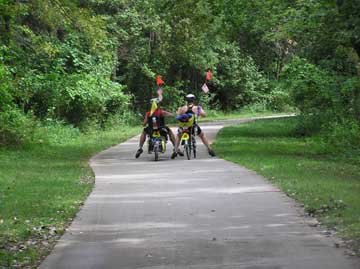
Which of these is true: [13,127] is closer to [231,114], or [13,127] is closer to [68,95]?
[68,95]

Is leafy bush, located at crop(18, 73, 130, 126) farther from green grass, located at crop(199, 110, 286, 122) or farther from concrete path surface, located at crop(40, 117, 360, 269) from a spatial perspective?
green grass, located at crop(199, 110, 286, 122)

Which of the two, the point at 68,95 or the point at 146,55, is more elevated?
the point at 146,55

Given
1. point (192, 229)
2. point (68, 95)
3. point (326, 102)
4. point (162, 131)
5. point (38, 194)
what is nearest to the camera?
point (192, 229)

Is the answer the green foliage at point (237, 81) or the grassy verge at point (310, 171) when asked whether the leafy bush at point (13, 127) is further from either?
the green foliage at point (237, 81)

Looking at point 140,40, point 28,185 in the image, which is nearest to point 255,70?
point 140,40

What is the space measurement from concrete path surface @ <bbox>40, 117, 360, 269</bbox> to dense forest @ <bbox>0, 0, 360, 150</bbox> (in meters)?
5.99

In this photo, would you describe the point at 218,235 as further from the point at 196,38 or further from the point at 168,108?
the point at 168,108

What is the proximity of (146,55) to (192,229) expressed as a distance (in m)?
39.1

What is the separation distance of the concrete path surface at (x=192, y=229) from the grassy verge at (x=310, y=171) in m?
0.38

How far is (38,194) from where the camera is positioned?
1379 cm

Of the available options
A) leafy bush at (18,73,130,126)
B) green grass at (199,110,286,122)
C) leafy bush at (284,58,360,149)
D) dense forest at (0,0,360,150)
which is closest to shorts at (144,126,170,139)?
dense forest at (0,0,360,150)

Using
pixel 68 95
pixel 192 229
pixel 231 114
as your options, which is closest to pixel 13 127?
pixel 68 95

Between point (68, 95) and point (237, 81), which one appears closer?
point (68, 95)

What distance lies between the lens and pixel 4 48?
77.7ft
